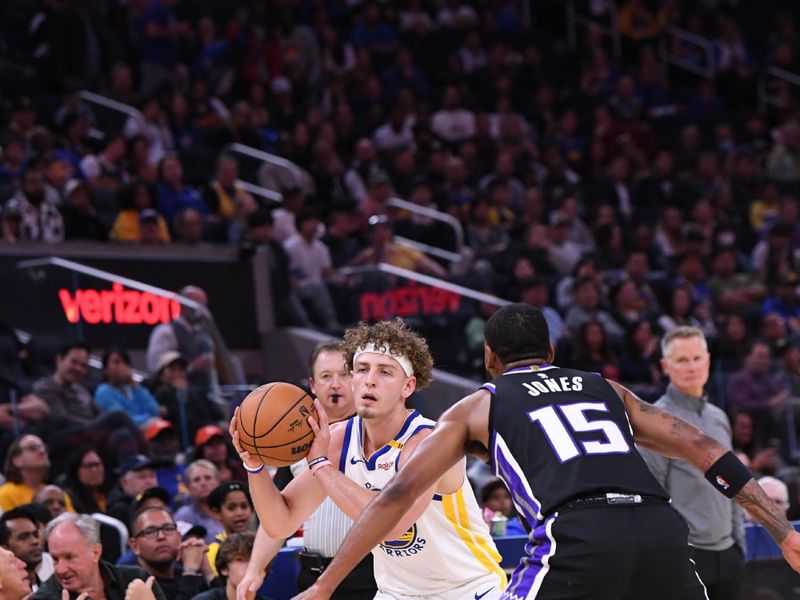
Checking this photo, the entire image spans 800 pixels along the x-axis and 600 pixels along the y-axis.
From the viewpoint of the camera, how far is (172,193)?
16016 mm

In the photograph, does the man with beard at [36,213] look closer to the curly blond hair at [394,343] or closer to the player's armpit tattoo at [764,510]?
the curly blond hair at [394,343]

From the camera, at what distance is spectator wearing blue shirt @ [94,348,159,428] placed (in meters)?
11.8

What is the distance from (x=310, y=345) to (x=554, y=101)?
8970 millimetres

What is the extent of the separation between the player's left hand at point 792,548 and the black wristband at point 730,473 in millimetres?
255

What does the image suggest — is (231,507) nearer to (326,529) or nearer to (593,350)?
(326,529)

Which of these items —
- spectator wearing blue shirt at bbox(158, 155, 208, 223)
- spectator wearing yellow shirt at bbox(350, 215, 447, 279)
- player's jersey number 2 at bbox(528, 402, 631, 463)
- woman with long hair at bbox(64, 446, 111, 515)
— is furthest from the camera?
spectator wearing yellow shirt at bbox(350, 215, 447, 279)

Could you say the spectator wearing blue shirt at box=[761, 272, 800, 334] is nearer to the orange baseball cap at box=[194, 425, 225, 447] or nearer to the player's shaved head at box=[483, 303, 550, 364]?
the orange baseball cap at box=[194, 425, 225, 447]

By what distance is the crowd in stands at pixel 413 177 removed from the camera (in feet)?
42.3

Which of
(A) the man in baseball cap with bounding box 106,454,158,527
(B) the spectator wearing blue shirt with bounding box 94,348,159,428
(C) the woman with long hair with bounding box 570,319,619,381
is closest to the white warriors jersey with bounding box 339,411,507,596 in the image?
(A) the man in baseball cap with bounding box 106,454,158,527

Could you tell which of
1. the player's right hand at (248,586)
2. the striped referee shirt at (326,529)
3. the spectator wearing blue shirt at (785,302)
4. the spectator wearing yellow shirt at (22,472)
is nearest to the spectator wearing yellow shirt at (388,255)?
the spectator wearing blue shirt at (785,302)

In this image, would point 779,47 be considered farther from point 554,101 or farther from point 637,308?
point 637,308

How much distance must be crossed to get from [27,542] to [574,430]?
4543 mm

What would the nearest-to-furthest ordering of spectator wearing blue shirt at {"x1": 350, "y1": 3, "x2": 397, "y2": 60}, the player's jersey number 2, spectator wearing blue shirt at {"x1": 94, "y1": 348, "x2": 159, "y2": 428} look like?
the player's jersey number 2, spectator wearing blue shirt at {"x1": 94, "y1": 348, "x2": 159, "y2": 428}, spectator wearing blue shirt at {"x1": 350, "y1": 3, "x2": 397, "y2": 60}

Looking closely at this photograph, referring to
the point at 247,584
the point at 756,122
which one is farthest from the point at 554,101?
the point at 247,584
